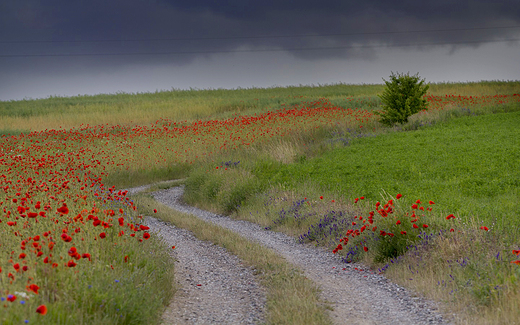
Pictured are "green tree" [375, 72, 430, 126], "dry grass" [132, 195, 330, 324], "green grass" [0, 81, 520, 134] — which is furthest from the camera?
"green grass" [0, 81, 520, 134]

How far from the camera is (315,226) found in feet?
33.6

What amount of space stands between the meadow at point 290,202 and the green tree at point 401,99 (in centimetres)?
86

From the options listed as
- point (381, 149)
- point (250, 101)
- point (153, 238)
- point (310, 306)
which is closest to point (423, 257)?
point (310, 306)

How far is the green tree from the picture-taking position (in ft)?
81.3

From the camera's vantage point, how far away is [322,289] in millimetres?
7039

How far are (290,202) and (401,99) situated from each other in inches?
597

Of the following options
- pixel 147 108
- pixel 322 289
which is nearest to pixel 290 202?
pixel 322 289

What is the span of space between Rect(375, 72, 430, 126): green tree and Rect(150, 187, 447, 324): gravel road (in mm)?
16491

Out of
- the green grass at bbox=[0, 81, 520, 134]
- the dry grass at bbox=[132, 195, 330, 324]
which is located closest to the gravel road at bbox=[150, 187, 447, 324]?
the dry grass at bbox=[132, 195, 330, 324]

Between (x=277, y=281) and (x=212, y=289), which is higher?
(x=277, y=281)

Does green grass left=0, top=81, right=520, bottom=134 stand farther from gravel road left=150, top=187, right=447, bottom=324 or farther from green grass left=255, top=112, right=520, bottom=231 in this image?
gravel road left=150, top=187, right=447, bottom=324

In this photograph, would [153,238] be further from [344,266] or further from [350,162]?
[350,162]

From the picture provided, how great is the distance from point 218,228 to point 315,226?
227 cm

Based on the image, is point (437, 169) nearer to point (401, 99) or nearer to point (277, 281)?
point (277, 281)
